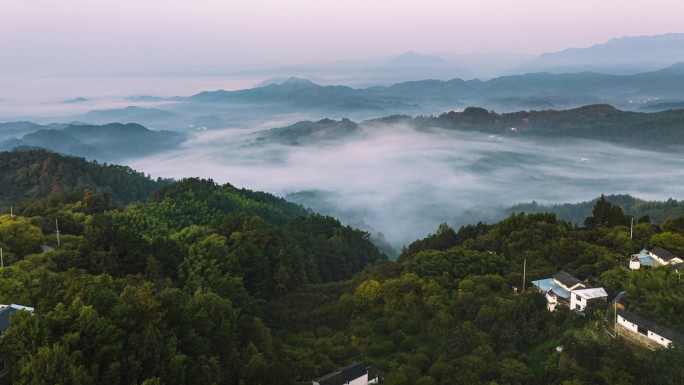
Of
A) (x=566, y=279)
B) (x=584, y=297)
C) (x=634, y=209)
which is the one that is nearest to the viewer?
(x=584, y=297)

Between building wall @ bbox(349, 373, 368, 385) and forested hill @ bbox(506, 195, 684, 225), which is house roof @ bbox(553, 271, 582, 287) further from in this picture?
forested hill @ bbox(506, 195, 684, 225)

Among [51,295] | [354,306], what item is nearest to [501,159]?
[354,306]

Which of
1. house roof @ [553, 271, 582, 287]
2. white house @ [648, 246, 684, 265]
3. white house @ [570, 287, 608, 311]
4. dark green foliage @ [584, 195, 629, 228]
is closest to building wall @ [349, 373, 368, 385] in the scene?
white house @ [570, 287, 608, 311]

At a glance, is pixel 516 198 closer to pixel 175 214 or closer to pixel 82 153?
pixel 175 214

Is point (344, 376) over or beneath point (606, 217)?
beneath

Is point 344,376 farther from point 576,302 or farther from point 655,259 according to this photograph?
point 655,259

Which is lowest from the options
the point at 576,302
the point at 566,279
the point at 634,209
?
the point at 634,209

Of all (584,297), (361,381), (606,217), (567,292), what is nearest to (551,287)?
(567,292)

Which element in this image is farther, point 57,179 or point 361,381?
point 57,179
